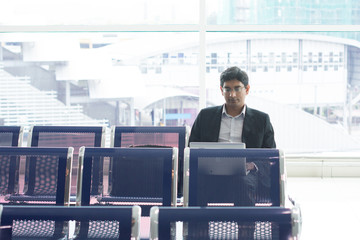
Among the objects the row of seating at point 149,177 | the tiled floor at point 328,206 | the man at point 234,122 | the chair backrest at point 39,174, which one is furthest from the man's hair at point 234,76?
the tiled floor at point 328,206

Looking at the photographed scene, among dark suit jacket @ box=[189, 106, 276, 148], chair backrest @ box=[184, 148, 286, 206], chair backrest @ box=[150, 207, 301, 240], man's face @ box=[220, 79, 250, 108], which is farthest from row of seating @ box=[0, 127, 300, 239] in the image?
chair backrest @ box=[150, 207, 301, 240]

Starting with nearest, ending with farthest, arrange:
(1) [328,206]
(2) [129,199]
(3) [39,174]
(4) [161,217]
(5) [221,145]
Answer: (4) [161,217]
(5) [221,145]
(3) [39,174]
(2) [129,199]
(1) [328,206]

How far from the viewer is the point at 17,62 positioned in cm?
726

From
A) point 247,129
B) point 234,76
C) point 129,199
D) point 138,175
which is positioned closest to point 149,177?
point 138,175

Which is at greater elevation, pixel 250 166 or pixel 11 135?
pixel 11 135

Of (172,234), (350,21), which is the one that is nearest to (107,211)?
(172,234)

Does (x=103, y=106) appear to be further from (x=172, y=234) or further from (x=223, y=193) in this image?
(x=172, y=234)

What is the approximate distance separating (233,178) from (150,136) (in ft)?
4.43

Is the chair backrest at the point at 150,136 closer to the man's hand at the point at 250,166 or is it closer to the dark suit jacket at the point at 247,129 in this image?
the dark suit jacket at the point at 247,129

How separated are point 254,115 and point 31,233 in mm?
2013

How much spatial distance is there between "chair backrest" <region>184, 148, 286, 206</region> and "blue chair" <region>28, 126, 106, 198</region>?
4.49 ft

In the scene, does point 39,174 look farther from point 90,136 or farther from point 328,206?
point 328,206

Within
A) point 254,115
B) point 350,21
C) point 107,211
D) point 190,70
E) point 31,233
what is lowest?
point 31,233

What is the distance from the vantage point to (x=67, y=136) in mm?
4273
